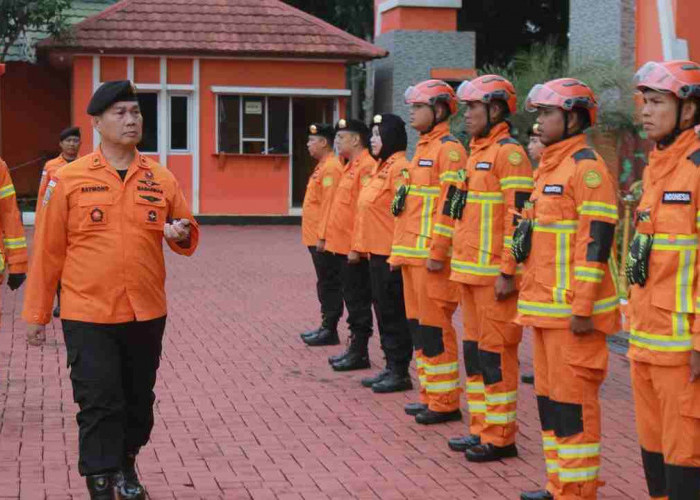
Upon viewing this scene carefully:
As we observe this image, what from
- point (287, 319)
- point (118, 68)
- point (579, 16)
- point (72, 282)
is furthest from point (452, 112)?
point (118, 68)

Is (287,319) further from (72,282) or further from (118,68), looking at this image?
(118,68)

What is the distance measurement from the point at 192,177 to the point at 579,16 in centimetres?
1222

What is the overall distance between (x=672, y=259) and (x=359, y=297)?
5817mm

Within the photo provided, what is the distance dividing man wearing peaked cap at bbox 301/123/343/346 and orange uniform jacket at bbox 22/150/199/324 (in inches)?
210

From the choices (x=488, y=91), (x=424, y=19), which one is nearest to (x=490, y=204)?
(x=488, y=91)

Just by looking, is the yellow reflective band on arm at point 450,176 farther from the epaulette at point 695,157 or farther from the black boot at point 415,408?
the epaulette at point 695,157

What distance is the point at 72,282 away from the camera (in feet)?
21.5

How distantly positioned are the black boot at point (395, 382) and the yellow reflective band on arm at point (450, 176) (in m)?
2.15

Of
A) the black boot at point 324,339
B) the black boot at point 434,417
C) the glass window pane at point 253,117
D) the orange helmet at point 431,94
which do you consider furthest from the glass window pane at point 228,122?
the black boot at point 434,417

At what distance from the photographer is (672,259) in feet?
17.5

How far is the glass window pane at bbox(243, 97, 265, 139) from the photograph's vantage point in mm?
28031

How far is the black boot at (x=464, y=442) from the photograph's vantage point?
789cm

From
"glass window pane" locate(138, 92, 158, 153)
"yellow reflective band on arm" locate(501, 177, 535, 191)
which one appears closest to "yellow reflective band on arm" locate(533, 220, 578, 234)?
"yellow reflective band on arm" locate(501, 177, 535, 191)

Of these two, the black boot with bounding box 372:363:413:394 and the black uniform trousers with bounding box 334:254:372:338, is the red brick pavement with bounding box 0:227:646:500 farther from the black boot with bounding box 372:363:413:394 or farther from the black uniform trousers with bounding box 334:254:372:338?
the black uniform trousers with bounding box 334:254:372:338
